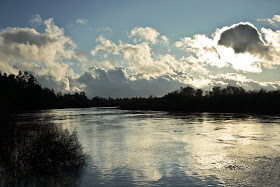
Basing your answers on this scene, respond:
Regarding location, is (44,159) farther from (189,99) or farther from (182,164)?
(189,99)

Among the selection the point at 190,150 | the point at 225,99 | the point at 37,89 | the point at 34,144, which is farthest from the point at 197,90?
the point at 34,144

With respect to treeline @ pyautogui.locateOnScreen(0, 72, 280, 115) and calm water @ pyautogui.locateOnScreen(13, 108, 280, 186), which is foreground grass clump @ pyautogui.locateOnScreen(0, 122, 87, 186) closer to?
calm water @ pyautogui.locateOnScreen(13, 108, 280, 186)

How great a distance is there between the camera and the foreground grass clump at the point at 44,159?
46.7 feet

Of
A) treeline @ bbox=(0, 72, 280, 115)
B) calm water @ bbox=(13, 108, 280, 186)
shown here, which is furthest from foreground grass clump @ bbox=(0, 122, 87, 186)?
treeline @ bbox=(0, 72, 280, 115)

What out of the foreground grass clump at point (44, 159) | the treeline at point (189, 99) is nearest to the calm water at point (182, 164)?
the foreground grass clump at point (44, 159)

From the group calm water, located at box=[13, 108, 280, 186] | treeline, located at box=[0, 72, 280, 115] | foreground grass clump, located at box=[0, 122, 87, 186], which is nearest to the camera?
calm water, located at box=[13, 108, 280, 186]

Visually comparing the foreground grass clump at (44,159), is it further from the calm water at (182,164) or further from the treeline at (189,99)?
the treeline at (189,99)

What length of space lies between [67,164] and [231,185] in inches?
370

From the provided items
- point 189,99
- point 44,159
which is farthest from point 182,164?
point 189,99

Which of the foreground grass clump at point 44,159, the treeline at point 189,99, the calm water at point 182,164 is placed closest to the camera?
the calm water at point 182,164

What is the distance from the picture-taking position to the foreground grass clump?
1423 centimetres

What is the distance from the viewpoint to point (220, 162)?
691 inches

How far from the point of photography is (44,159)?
52.4 feet

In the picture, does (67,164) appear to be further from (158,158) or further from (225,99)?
(225,99)
